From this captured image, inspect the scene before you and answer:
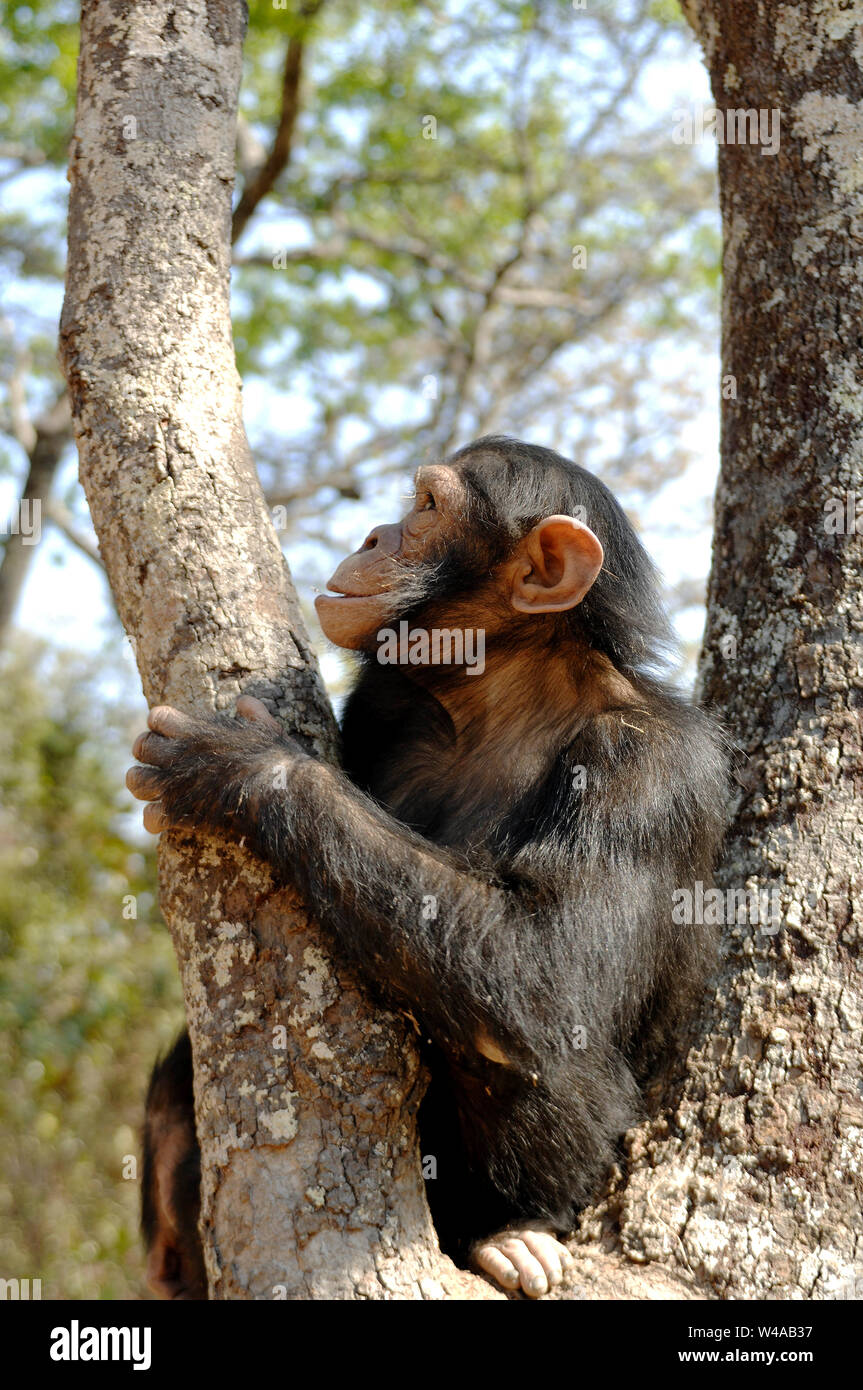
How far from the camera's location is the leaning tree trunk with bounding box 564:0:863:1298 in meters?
3.01

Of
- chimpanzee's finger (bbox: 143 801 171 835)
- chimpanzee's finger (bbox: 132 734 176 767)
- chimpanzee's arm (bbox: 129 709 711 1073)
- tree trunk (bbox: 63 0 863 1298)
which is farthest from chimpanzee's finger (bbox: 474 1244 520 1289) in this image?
chimpanzee's finger (bbox: 132 734 176 767)

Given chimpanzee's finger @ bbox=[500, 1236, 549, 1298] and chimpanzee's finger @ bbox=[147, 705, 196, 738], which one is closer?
chimpanzee's finger @ bbox=[500, 1236, 549, 1298]

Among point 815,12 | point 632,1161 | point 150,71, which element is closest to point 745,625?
point 632,1161

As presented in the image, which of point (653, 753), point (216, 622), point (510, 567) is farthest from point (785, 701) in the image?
point (216, 622)

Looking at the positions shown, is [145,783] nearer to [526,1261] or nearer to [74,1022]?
[526,1261]

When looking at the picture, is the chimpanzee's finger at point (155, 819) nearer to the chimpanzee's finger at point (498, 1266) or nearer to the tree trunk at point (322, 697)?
the tree trunk at point (322, 697)

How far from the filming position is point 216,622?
3.20m

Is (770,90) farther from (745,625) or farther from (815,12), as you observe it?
(745,625)

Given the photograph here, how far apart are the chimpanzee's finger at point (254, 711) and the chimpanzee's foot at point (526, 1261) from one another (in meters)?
1.50

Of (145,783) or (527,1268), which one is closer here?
(527,1268)

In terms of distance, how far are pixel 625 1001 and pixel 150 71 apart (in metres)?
3.26

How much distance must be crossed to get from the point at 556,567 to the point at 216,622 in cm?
147

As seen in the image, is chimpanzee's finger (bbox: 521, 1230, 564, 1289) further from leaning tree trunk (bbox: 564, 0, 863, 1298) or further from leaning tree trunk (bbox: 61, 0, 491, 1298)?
leaning tree trunk (bbox: 61, 0, 491, 1298)

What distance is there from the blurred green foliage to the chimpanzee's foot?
8.87 m
